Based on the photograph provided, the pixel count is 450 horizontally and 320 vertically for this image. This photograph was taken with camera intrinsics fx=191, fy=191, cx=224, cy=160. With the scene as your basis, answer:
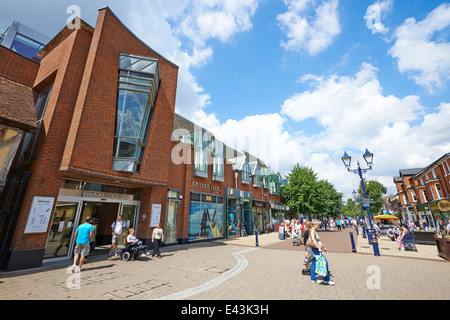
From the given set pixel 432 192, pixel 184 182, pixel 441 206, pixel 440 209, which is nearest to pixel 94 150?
pixel 184 182

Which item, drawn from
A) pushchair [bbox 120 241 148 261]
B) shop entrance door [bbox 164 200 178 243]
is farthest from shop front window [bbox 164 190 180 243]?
pushchair [bbox 120 241 148 261]

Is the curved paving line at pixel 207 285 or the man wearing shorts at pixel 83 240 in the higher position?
the man wearing shorts at pixel 83 240

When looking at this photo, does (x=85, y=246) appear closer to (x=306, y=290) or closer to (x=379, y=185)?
(x=306, y=290)

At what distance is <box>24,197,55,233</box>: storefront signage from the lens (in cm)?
718

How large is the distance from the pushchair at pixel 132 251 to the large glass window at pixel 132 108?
3.58m

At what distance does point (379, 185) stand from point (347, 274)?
6085 centimetres

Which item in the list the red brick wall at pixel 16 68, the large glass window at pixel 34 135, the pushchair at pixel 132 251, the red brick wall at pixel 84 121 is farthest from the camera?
the red brick wall at pixel 16 68

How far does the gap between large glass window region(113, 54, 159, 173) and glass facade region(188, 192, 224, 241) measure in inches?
261

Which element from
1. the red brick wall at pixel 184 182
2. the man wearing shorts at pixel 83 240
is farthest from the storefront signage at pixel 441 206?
the man wearing shorts at pixel 83 240

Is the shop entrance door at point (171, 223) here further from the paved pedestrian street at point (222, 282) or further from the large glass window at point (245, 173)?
the large glass window at point (245, 173)

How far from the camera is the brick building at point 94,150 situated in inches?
301

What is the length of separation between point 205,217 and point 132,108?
10.4 m
